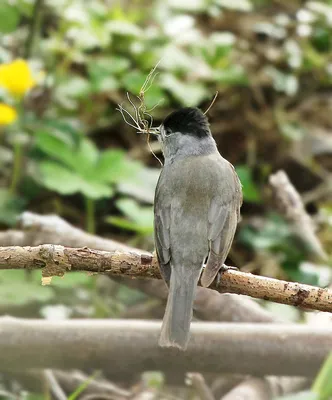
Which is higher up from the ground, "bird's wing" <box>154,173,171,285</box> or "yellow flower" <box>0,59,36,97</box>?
"yellow flower" <box>0,59,36,97</box>

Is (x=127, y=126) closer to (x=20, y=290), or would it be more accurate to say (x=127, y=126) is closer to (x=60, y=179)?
(x=60, y=179)

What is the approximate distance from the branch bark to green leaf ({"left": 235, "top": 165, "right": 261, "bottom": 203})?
2.11 meters

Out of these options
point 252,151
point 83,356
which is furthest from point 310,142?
point 83,356

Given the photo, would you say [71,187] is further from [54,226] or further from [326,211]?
[326,211]

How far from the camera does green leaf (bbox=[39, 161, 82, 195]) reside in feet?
14.8

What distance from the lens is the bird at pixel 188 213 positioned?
2656mm

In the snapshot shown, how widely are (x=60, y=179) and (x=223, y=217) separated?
1.89 metres

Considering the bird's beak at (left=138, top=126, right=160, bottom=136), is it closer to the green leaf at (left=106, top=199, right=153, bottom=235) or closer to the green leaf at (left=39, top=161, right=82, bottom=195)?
the green leaf at (left=106, top=199, right=153, bottom=235)

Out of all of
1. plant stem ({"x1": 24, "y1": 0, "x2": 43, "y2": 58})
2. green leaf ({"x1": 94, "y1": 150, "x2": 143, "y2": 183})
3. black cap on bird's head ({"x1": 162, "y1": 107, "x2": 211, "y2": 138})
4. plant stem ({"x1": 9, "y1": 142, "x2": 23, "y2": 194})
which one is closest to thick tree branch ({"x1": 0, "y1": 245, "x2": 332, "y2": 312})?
black cap on bird's head ({"x1": 162, "y1": 107, "x2": 211, "y2": 138})

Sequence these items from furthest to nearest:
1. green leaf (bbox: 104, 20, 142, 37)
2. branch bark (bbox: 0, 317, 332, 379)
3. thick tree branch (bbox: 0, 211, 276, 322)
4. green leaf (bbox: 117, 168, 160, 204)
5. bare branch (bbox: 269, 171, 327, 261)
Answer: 1. green leaf (bbox: 104, 20, 142, 37)
2. green leaf (bbox: 117, 168, 160, 204)
3. bare branch (bbox: 269, 171, 327, 261)
4. thick tree branch (bbox: 0, 211, 276, 322)
5. branch bark (bbox: 0, 317, 332, 379)

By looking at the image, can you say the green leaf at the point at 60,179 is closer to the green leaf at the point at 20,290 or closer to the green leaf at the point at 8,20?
the green leaf at the point at 20,290

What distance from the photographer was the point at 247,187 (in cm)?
542

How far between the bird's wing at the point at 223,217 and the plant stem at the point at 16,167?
228 cm

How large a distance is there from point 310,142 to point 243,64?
860 mm
